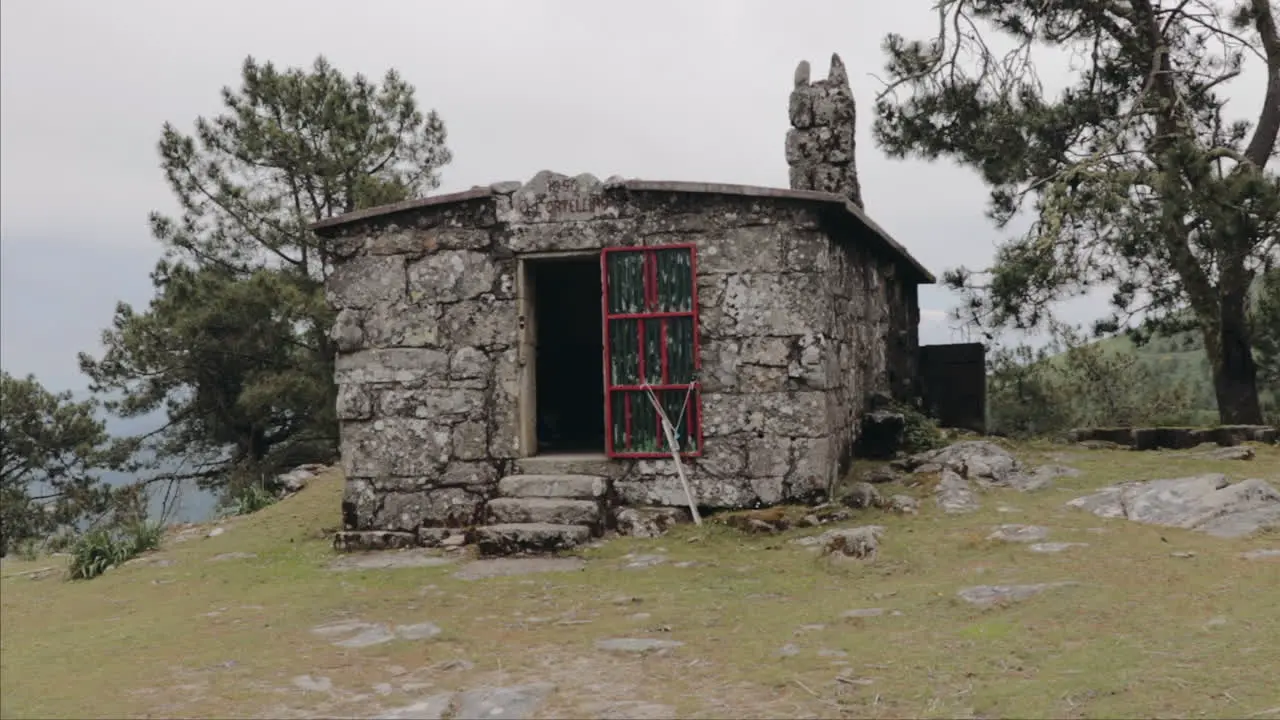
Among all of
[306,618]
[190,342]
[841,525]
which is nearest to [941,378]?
[841,525]

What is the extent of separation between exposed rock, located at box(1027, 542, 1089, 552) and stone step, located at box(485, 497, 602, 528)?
→ 3327mm

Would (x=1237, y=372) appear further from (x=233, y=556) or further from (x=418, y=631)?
(x=233, y=556)

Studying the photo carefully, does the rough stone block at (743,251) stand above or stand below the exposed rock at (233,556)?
above

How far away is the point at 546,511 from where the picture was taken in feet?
27.5

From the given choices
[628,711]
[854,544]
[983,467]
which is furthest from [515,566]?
[983,467]

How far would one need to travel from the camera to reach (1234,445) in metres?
11.3

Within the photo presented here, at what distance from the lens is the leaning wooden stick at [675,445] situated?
334 inches

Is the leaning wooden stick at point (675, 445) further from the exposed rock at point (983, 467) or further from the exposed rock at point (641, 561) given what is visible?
the exposed rock at point (983, 467)

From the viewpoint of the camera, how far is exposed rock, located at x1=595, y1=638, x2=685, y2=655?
528 cm

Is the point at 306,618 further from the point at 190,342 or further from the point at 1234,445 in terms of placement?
the point at 190,342

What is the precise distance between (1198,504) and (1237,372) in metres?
7.99

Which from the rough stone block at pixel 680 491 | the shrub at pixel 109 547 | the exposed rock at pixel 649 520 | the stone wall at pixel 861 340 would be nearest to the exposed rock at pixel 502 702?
the exposed rock at pixel 649 520

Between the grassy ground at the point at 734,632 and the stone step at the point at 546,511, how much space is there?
1.27 feet

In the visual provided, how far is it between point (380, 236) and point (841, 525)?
4.69 meters
